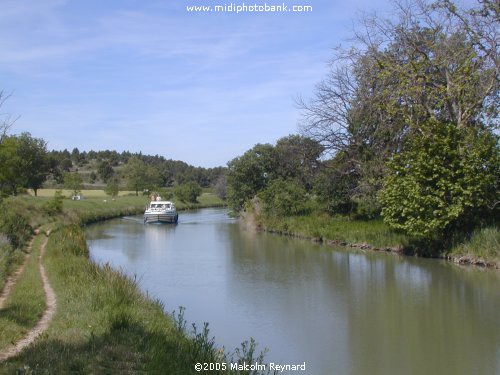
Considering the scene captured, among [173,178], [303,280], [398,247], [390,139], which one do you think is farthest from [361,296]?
[173,178]

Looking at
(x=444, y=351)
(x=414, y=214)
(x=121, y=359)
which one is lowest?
(x=444, y=351)

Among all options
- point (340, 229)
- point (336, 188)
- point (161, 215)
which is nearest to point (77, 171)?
point (161, 215)

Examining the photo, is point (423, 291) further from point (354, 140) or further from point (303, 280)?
point (354, 140)

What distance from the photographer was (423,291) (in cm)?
1653

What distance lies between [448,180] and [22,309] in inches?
606

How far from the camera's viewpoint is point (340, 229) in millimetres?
29094

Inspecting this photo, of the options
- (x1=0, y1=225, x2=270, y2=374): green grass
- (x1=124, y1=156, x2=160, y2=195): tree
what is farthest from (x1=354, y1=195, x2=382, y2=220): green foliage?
(x1=124, y1=156, x2=160, y2=195): tree

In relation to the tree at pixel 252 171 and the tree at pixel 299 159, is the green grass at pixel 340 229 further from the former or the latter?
the tree at pixel 252 171

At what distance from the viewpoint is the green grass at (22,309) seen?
8.31 metres

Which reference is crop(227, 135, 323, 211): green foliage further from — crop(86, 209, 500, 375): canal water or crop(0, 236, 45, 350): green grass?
crop(0, 236, 45, 350): green grass

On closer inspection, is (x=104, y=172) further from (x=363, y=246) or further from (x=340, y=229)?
(x=363, y=246)

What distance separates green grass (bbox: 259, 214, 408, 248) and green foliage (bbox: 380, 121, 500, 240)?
10.5 feet

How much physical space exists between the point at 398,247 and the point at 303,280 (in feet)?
23.3

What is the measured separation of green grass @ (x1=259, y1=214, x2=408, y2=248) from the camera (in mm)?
25203
